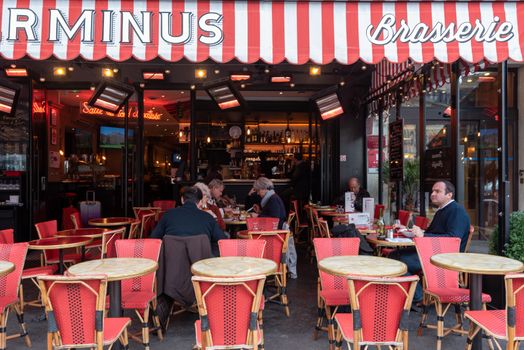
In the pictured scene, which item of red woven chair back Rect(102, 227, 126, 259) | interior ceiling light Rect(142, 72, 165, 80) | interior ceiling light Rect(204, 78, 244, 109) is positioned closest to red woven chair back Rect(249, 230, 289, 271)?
red woven chair back Rect(102, 227, 126, 259)

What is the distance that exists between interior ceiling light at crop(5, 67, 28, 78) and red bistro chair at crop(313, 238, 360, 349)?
7.22m

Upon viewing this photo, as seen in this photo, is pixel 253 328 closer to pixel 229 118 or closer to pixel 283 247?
pixel 283 247

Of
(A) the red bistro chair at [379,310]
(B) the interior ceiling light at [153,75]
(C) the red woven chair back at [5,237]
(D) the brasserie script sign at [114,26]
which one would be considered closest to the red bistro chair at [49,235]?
(C) the red woven chair back at [5,237]

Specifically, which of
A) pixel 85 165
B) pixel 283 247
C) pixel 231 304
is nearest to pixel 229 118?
pixel 85 165

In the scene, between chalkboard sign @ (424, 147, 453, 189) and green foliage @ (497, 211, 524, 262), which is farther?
chalkboard sign @ (424, 147, 453, 189)

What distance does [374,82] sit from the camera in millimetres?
9211

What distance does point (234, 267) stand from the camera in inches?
138

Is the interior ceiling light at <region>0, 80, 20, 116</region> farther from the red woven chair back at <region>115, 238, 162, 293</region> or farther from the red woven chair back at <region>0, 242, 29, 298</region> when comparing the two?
the red woven chair back at <region>115, 238, 162, 293</region>

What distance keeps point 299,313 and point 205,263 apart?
1725mm

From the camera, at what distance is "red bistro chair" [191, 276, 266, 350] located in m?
2.73

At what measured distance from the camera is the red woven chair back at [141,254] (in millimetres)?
4117

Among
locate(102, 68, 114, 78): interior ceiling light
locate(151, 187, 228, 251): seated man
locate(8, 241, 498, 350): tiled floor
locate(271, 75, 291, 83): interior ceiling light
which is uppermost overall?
locate(102, 68, 114, 78): interior ceiling light

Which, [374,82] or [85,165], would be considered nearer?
[374,82]

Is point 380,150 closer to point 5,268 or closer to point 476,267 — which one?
point 476,267
